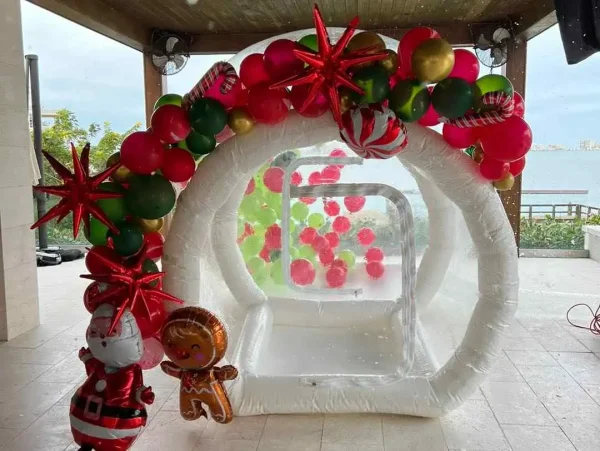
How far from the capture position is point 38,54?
7.09 m

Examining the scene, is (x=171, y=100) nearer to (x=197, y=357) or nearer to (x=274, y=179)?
(x=197, y=357)

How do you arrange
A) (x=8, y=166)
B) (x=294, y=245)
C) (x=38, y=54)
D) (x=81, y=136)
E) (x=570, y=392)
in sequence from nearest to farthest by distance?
1. (x=570, y=392)
2. (x=8, y=166)
3. (x=294, y=245)
4. (x=38, y=54)
5. (x=81, y=136)

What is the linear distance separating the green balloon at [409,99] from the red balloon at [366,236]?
59.8 inches

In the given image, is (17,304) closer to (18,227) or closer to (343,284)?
(18,227)

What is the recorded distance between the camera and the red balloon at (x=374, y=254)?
3.60 m

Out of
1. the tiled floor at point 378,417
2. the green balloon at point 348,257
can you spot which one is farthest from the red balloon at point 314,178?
the tiled floor at point 378,417

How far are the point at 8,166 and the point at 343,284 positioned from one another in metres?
2.58

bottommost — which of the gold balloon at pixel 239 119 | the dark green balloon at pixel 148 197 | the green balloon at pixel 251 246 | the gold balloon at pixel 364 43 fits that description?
the green balloon at pixel 251 246

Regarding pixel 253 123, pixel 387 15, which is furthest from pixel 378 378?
pixel 387 15

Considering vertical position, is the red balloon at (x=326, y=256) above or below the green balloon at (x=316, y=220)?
below

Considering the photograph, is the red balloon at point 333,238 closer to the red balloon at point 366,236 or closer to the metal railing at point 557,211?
the red balloon at point 366,236

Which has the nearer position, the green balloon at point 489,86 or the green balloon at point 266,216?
the green balloon at point 489,86

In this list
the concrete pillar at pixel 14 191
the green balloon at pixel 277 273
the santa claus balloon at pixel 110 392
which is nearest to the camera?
the santa claus balloon at pixel 110 392

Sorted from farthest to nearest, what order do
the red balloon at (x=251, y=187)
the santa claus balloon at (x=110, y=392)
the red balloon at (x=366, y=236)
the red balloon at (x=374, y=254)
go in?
the red balloon at (x=251, y=187) → the red balloon at (x=366, y=236) → the red balloon at (x=374, y=254) → the santa claus balloon at (x=110, y=392)
